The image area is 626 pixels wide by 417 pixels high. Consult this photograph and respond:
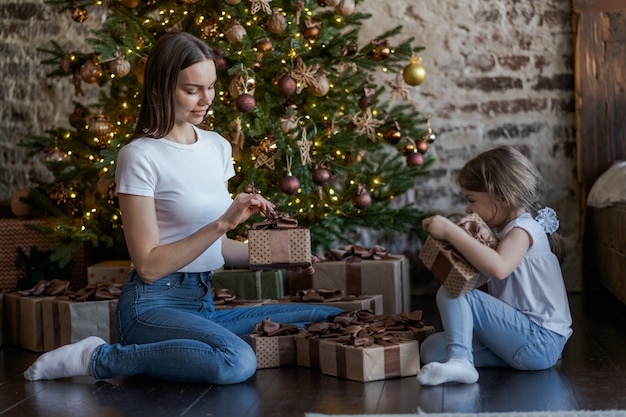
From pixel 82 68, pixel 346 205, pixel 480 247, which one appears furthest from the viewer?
pixel 346 205

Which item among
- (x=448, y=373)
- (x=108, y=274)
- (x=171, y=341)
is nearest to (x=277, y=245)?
(x=171, y=341)

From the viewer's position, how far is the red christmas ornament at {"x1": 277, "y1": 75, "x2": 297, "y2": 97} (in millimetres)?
3947

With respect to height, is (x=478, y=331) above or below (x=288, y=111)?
below

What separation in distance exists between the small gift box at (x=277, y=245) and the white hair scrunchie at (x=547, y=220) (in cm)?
Result: 71

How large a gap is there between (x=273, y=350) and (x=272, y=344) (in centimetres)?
2

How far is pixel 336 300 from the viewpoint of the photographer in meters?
3.48

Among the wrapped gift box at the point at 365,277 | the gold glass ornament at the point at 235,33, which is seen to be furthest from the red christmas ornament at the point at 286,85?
the wrapped gift box at the point at 365,277

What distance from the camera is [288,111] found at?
411cm

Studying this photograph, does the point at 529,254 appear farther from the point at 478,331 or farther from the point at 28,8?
the point at 28,8

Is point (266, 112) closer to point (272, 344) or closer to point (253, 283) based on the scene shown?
point (253, 283)

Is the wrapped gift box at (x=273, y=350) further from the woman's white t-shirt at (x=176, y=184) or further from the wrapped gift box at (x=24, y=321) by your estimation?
the wrapped gift box at (x=24, y=321)

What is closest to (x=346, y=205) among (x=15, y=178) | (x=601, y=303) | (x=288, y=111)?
(x=288, y=111)

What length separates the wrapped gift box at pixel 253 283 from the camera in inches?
159

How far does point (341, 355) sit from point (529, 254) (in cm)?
64
